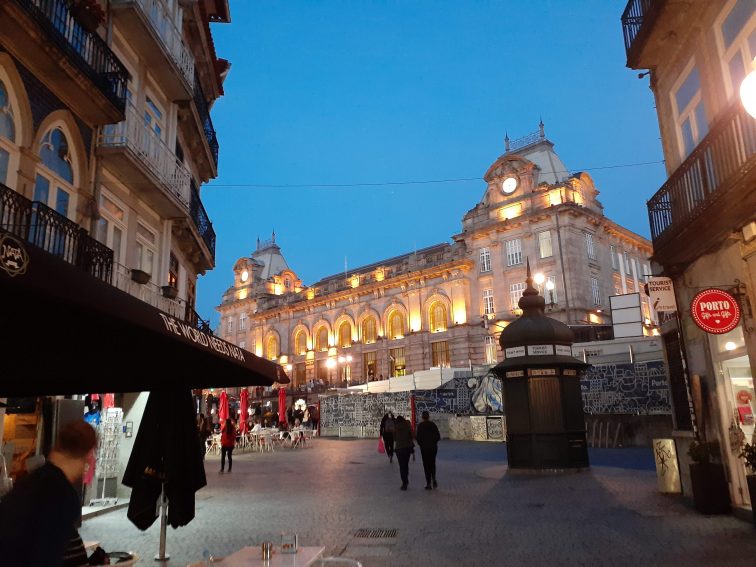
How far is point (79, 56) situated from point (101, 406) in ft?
23.6

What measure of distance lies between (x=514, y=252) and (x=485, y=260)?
2945 millimetres

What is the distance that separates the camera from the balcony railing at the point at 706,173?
24.0ft

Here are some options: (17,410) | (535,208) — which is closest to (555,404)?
(17,410)

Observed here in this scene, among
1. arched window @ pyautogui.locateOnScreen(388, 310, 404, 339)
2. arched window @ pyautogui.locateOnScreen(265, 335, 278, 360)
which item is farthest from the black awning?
arched window @ pyautogui.locateOnScreen(265, 335, 278, 360)

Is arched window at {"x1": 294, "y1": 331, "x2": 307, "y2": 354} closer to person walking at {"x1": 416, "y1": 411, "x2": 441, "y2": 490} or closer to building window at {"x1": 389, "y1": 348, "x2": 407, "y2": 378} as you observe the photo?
building window at {"x1": 389, "y1": 348, "x2": 407, "y2": 378}

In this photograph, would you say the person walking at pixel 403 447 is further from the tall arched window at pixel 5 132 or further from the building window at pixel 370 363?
the building window at pixel 370 363

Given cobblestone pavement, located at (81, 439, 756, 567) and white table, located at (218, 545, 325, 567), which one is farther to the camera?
cobblestone pavement, located at (81, 439, 756, 567)

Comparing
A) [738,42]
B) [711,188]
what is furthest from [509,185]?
[711,188]

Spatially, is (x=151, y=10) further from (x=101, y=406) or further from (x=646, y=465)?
(x=646, y=465)

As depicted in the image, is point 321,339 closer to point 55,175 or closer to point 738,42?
point 55,175

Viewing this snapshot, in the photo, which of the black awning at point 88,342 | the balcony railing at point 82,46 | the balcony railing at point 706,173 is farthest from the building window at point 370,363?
the black awning at point 88,342

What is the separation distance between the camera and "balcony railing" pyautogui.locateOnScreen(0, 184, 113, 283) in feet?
27.1

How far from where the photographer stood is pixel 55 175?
10.4 meters

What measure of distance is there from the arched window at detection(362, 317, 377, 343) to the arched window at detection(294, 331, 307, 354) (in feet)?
29.1
